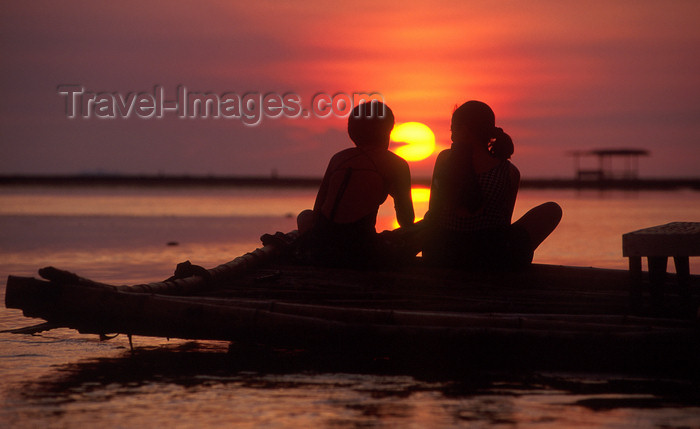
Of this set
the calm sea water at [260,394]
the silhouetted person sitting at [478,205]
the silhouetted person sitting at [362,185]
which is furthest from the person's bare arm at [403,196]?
the calm sea water at [260,394]

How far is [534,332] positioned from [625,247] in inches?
50.6

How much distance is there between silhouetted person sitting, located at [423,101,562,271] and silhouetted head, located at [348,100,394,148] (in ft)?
1.55

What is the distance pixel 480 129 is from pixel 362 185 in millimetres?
951

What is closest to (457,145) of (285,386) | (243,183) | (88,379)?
(285,386)

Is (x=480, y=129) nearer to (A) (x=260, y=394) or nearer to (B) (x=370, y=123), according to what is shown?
(B) (x=370, y=123)

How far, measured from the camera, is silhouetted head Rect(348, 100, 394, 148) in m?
7.05

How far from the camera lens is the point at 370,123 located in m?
7.06

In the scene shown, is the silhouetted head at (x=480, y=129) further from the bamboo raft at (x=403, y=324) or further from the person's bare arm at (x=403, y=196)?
the bamboo raft at (x=403, y=324)

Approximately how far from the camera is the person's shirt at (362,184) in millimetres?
7082

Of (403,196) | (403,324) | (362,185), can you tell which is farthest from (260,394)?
(403,196)

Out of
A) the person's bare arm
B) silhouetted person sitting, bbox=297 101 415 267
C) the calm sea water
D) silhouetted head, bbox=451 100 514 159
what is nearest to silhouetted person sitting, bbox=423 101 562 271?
silhouetted head, bbox=451 100 514 159

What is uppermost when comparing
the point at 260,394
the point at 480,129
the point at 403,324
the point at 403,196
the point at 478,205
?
the point at 480,129

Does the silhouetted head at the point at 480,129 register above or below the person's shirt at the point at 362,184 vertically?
above

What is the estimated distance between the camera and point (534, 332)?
607cm
